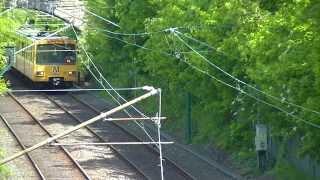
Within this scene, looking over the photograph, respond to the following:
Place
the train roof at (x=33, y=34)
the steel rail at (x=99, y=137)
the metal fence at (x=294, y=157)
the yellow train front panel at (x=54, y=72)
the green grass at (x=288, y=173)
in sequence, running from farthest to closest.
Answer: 1. the yellow train front panel at (x=54, y=72)
2. the train roof at (x=33, y=34)
3. the steel rail at (x=99, y=137)
4. the metal fence at (x=294, y=157)
5. the green grass at (x=288, y=173)

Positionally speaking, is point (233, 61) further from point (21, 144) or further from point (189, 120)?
point (21, 144)

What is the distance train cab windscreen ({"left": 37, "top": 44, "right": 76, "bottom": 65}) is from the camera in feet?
149

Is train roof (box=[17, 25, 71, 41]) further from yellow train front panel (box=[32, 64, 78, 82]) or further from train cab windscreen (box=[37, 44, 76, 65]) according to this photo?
yellow train front panel (box=[32, 64, 78, 82])

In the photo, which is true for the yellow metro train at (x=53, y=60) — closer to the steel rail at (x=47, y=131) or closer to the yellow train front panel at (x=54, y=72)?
the yellow train front panel at (x=54, y=72)

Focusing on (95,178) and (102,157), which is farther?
(102,157)

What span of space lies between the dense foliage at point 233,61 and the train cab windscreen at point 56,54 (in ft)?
19.8

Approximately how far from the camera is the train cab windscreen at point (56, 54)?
149 ft

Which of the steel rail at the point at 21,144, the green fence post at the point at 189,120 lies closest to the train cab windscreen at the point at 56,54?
the steel rail at the point at 21,144

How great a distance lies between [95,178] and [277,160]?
219 inches

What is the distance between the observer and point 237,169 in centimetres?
2652

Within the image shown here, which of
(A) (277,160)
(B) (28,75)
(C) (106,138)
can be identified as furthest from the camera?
(B) (28,75)

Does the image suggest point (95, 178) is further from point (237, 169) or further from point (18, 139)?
point (18, 139)

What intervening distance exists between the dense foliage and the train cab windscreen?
19.8 feet

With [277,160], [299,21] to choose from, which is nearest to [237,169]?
[277,160]
